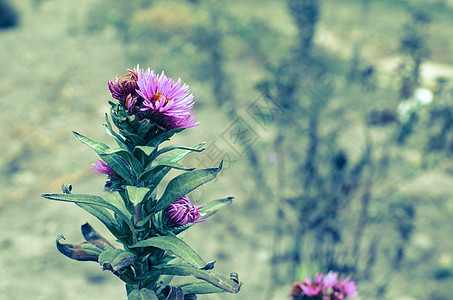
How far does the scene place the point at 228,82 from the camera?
471 centimetres

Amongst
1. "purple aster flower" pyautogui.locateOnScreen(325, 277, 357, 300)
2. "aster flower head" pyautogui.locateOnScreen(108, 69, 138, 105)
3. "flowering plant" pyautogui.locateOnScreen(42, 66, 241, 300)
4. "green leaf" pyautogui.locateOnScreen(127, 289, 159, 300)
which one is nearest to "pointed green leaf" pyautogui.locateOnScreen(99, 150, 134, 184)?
"flowering plant" pyautogui.locateOnScreen(42, 66, 241, 300)

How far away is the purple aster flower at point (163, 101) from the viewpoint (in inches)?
34.7

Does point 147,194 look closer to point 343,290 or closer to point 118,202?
point 118,202

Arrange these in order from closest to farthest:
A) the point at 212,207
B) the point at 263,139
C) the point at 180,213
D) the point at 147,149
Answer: the point at 147,149 < the point at 180,213 < the point at 212,207 < the point at 263,139

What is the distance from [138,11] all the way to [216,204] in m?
5.42

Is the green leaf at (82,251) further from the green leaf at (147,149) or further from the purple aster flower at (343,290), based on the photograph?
the purple aster flower at (343,290)

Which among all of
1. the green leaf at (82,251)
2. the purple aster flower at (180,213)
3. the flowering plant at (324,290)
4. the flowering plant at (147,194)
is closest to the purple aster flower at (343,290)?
the flowering plant at (324,290)

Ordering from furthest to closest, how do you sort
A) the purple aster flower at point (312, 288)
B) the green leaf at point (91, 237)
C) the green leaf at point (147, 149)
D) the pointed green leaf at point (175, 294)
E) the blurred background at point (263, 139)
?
the blurred background at point (263, 139) < the purple aster flower at point (312, 288) < the green leaf at point (91, 237) < the pointed green leaf at point (175, 294) < the green leaf at point (147, 149)

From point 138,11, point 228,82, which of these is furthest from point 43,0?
point 228,82

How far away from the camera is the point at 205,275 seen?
2.95 ft

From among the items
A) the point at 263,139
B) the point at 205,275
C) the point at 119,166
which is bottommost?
the point at 205,275

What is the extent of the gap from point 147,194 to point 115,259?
0.43 feet

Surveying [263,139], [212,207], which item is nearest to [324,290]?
[212,207]

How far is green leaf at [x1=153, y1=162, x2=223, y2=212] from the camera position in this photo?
92 centimetres
